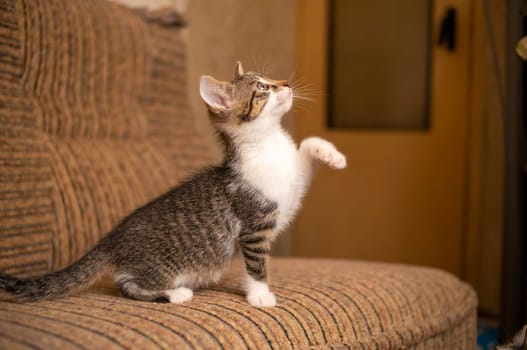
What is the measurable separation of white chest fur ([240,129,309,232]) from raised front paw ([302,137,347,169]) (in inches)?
1.6

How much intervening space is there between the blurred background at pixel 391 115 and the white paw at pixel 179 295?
1.46 m

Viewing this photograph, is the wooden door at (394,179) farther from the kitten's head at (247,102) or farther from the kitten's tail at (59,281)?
the kitten's tail at (59,281)

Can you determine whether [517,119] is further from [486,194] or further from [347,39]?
→ [347,39]

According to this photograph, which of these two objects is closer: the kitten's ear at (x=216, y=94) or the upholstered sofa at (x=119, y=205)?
the upholstered sofa at (x=119, y=205)

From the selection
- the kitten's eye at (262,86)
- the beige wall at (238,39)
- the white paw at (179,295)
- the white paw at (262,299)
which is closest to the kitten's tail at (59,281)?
the white paw at (179,295)

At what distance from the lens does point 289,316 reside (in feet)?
3.50

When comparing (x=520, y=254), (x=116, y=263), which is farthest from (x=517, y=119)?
(x=116, y=263)

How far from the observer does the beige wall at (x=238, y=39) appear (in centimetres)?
276

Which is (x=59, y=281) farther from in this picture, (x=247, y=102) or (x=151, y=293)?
(x=247, y=102)

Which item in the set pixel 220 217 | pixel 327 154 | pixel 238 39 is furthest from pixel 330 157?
pixel 238 39

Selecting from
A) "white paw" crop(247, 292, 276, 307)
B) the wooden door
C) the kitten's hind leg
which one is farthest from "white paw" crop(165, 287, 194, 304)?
the wooden door

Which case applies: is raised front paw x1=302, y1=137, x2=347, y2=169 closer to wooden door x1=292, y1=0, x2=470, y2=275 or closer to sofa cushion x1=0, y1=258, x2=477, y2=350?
sofa cushion x1=0, y1=258, x2=477, y2=350

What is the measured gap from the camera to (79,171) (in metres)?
1.47

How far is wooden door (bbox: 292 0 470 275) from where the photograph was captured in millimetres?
2670
